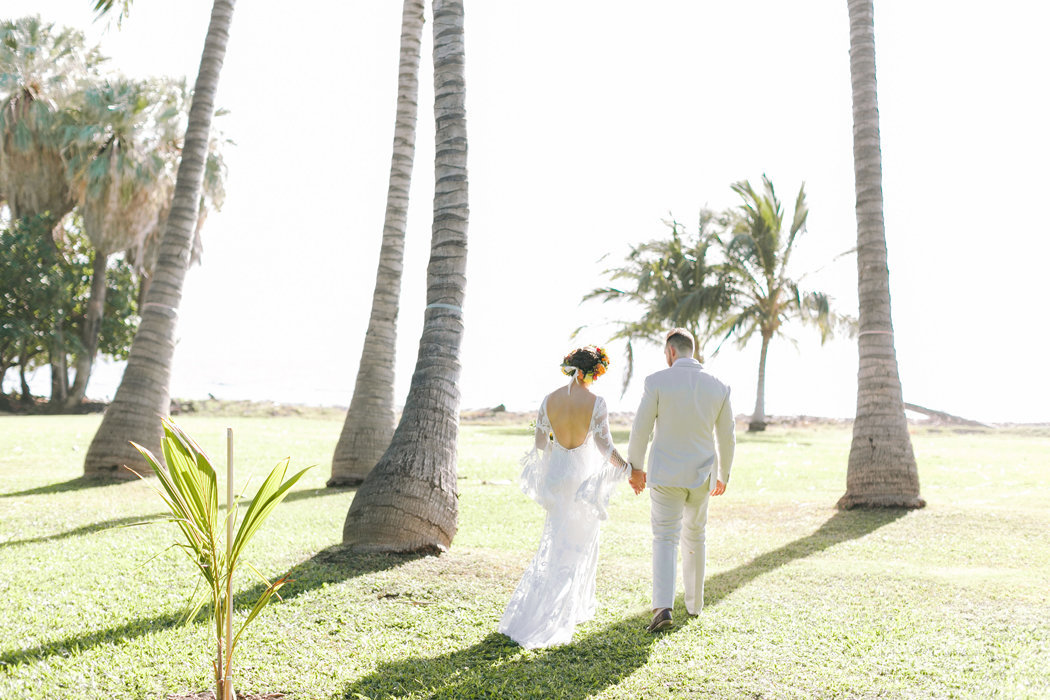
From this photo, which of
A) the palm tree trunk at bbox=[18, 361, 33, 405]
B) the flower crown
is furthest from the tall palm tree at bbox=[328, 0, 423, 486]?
the palm tree trunk at bbox=[18, 361, 33, 405]

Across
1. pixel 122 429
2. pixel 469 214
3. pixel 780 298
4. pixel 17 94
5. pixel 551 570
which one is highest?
pixel 17 94

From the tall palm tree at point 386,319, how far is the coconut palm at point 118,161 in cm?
1604

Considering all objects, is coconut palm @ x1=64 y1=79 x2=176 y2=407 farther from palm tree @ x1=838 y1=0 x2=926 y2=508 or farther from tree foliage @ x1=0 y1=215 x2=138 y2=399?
palm tree @ x1=838 y1=0 x2=926 y2=508

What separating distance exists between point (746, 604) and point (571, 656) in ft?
6.23

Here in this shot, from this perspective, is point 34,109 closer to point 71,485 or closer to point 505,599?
point 71,485

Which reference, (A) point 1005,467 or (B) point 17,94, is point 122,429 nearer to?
(A) point 1005,467

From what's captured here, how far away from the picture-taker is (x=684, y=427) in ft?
17.5

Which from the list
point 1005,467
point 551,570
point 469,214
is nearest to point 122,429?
point 469,214

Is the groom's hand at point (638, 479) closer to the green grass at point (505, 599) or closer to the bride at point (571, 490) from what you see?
the bride at point (571, 490)

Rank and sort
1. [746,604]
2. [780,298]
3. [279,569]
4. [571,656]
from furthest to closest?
[780,298]
[279,569]
[746,604]
[571,656]

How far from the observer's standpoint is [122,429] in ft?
38.2

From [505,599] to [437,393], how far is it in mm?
2296

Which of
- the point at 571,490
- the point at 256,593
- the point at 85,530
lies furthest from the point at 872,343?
the point at 85,530

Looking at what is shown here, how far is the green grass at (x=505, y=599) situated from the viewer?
4395mm
